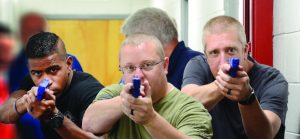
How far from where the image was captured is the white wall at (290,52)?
1672 mm

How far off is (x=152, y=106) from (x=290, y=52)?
875mm

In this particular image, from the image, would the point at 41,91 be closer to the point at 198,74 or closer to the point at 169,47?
the point at 198,74

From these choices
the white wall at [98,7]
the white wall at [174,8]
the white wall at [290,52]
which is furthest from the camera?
the white wall at [98,7]

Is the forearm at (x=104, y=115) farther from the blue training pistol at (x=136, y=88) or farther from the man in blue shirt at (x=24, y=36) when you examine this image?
the man in blue shirt at (x=24, y=36)

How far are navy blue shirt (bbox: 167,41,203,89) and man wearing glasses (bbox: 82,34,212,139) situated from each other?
1.98ft

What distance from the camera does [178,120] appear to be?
118cm

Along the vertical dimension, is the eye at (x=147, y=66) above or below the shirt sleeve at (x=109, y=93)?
above

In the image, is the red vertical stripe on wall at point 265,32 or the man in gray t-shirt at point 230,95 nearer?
the man in gray t-shirt at point 230,95

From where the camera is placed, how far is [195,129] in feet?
3.72

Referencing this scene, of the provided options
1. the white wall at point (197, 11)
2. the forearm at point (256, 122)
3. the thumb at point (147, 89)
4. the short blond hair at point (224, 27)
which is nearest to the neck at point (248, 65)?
the short blond hair at point (224, 27)

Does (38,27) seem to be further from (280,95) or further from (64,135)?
(280,95)

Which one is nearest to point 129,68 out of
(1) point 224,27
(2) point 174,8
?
(1) point 224,27

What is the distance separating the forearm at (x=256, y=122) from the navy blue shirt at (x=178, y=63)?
23.3 inches

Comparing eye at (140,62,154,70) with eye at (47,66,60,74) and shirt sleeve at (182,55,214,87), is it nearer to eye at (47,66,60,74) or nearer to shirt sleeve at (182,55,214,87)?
shirt sleeve at (182,55,214,87)
